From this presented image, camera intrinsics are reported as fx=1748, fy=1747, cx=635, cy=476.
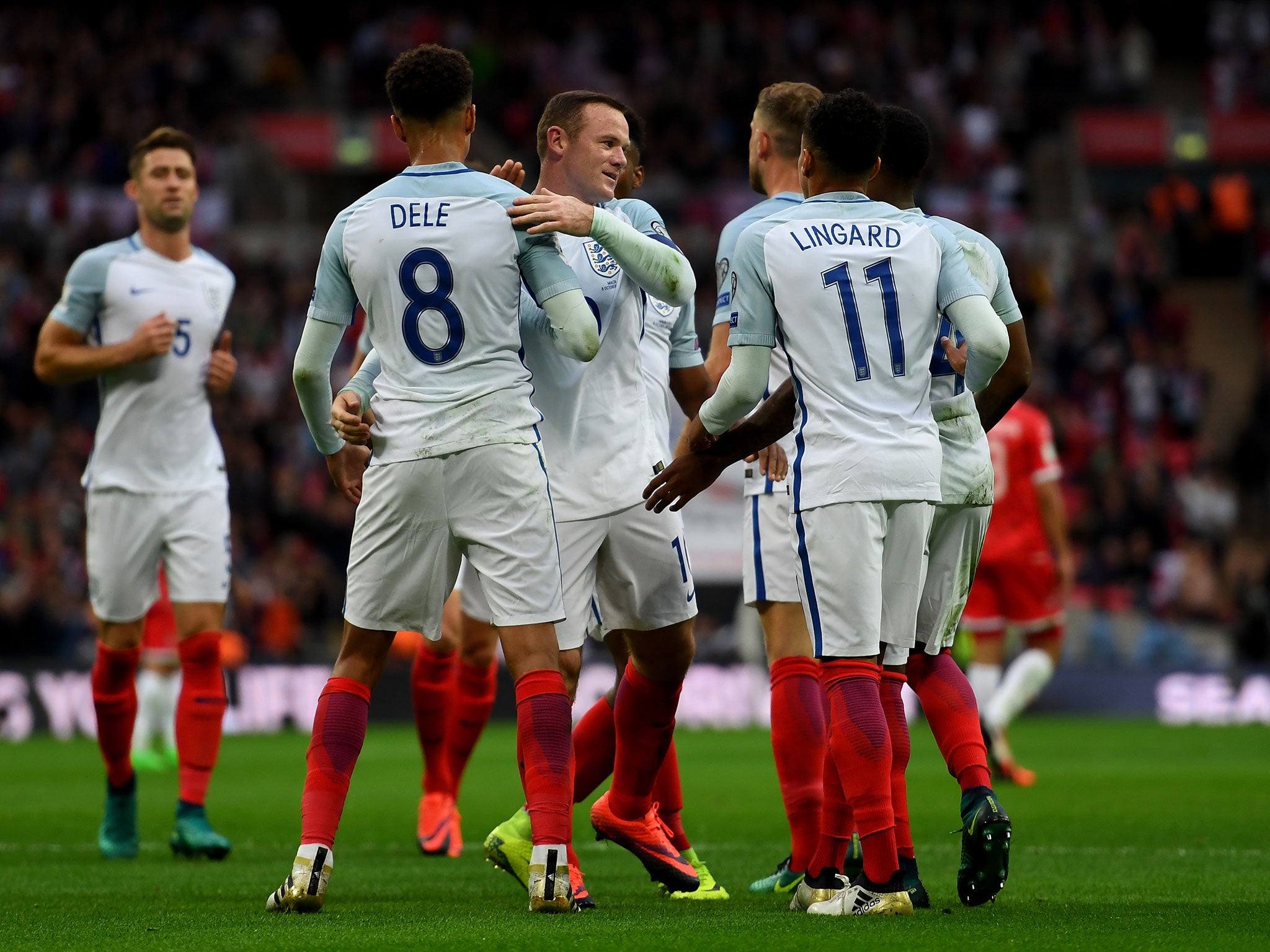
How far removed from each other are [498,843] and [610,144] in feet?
7.44

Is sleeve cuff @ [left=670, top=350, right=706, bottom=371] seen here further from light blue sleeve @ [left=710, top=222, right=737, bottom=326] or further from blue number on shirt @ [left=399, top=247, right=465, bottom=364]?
blue number on shirt @ [left=399, top=247, right=465, bottom=364]

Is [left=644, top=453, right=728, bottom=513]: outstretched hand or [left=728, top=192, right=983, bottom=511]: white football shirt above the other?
[left=728, top=192, right=983, bottom=511]: white football shirt

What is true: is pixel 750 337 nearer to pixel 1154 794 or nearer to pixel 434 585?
pixel 434 585

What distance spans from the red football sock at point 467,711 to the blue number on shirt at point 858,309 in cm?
274

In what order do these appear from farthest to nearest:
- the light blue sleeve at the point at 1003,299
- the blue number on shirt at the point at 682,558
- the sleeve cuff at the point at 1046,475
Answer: the sleeve cuff at the point at 1046,475, the blue number on shirt at the point at 682,558, the light blue sleeve at the point at 1003,299

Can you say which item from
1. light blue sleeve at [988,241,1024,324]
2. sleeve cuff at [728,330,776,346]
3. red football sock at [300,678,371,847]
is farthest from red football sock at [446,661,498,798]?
light blue sleeve at [988,241,1024,324]

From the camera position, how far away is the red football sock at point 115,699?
23.7 feet

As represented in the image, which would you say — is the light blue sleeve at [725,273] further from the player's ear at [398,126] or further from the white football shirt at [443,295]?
the player's ear at [398,126]

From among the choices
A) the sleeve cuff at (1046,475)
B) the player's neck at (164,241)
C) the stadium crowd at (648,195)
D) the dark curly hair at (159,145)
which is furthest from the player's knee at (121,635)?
the stadium crowd at (648,195)

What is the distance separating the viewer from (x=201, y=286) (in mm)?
7613

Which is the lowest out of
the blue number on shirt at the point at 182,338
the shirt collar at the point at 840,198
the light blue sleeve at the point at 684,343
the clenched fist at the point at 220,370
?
the clenched fist at the point at 220,370

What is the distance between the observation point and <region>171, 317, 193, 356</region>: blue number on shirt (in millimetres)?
7453

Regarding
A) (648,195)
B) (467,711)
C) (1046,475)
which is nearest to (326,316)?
(467,711)

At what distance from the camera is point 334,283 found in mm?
5074
